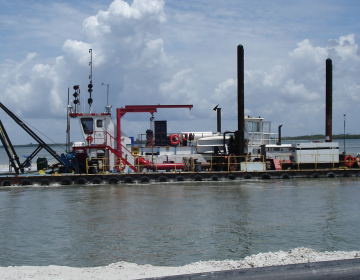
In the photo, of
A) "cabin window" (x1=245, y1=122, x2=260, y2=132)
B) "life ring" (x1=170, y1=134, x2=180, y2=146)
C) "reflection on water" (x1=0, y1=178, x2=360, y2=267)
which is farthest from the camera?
"cabin window" (x1=245, y1=122, x2=260, y2=132)

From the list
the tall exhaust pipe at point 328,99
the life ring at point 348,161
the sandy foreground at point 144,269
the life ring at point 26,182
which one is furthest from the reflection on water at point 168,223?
the tall exhaust pipe at point 328,99

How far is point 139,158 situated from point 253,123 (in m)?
9.90

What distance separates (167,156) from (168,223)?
44.9 feet

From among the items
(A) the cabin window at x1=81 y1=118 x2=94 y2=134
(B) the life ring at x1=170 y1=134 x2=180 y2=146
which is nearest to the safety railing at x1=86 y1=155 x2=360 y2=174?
(B) the life ring at x1=170 y1=134 x2=180 y2=146

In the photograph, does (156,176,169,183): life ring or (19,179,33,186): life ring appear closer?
(19,179,33,186): life ring

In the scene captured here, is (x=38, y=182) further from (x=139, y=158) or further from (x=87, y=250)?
(x=87, y=250)

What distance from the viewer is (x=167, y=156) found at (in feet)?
86.4

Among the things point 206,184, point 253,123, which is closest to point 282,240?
point 206,184

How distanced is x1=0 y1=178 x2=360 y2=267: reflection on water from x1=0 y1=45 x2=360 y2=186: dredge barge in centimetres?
255

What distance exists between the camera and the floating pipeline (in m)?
22.9

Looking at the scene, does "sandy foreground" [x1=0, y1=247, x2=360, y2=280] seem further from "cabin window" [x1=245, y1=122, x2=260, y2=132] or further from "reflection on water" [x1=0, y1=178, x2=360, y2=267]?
"cabin window" [x1=245, y1=122, x2=260, y2=132]

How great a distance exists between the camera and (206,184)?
77.1 ft

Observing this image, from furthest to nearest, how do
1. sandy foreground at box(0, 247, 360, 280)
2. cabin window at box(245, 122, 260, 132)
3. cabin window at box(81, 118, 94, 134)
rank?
cabin window at box(245, 122, 260, 132), cabin window at box(81, 118, 94, 134), sandy foreground at box(0, 247, 360, 280)

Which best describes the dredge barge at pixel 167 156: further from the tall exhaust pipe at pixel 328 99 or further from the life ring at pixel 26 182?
the tall exhaust pipe at pixel 328 99
